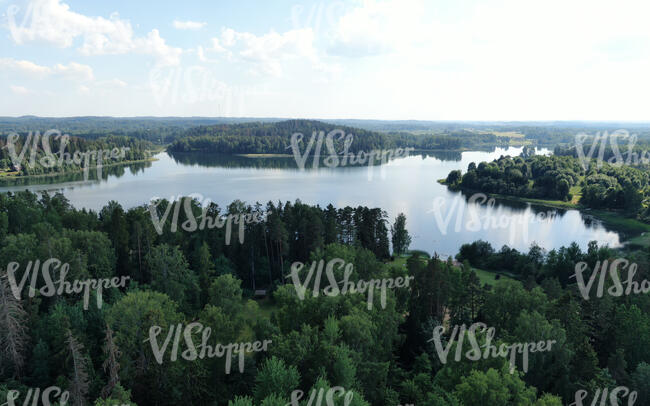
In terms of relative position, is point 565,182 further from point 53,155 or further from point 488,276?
point 53,155

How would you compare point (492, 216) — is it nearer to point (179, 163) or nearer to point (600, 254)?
point (600, 254)

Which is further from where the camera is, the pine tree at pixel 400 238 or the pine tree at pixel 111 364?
the pine tree at pixel 400 238

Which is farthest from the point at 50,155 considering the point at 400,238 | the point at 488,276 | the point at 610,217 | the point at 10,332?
the point at 610,217

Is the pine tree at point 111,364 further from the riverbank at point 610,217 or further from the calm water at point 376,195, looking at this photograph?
the riverbank at point 610,217

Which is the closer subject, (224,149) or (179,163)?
(179,163)

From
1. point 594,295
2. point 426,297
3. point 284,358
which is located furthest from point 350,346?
point 594,295

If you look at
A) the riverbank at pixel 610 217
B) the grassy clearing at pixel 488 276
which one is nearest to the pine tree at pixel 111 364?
the grassy clearing at pixel 488 276
